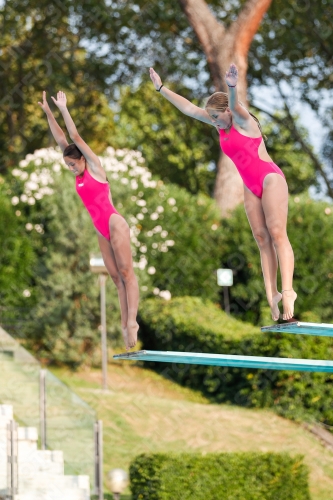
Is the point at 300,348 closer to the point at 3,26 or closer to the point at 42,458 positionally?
the point at 42,458

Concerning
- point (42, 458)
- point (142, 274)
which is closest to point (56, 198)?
point (142, 274)

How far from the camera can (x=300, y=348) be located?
594 inches

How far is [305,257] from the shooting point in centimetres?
1828

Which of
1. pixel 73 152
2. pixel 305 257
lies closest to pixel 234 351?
pixel 305 257

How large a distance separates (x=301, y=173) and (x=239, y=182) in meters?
8.04

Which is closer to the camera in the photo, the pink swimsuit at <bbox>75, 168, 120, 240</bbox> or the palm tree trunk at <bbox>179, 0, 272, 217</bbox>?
the pink swimsuit at <bbox>75, 168, 120, 240</bbox>

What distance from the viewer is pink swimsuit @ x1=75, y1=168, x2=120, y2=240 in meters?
7.68

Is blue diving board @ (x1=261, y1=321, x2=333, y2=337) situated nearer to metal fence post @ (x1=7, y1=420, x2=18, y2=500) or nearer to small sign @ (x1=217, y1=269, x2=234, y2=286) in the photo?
metal fence post @ (x1=7, y1=420, x2=18, y2=500)

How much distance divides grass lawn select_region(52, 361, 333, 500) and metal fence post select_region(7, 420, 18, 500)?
6.36ft

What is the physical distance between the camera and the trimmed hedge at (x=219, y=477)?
11641 mm

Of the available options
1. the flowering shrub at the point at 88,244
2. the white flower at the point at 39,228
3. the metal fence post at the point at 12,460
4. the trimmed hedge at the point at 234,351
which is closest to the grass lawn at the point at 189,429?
the trimmed hedge at the point at 234,351

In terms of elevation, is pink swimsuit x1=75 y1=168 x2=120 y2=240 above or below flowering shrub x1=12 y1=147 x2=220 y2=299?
below

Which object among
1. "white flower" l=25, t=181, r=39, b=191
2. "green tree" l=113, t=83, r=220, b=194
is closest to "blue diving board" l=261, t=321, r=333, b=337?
"white flower" l=25, t=181, r=39, b=191

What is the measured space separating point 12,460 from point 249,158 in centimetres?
556
